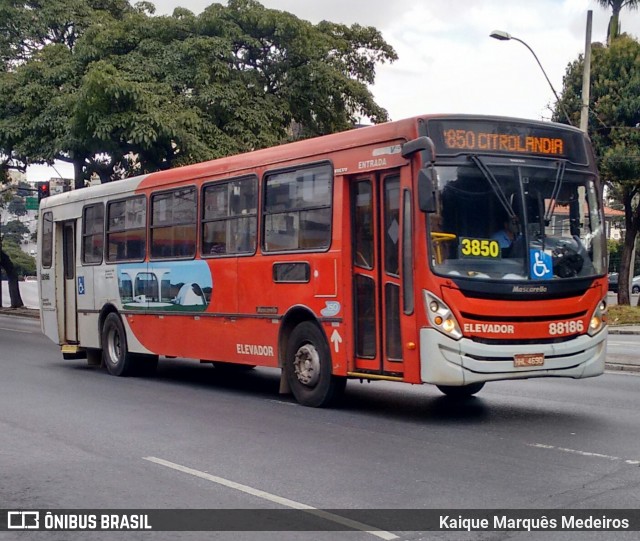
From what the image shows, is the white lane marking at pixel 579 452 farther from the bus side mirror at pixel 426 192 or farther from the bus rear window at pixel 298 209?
the bus rear window at pixel 298 209

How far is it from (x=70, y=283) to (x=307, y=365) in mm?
7996

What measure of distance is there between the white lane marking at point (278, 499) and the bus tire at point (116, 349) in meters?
7.78

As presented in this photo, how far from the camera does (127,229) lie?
1655 cm

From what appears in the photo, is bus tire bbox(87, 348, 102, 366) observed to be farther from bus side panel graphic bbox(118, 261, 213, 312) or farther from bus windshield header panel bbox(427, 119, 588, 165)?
bus windshield header panel bbox(427, 119, 588, 165)

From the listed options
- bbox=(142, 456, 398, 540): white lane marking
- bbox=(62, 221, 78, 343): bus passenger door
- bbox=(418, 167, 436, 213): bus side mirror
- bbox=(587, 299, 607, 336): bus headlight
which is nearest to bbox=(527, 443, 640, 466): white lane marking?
bbox=(587, 299, 607, 336): bus headlight

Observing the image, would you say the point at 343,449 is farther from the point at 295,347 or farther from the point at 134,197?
the point at 134,197

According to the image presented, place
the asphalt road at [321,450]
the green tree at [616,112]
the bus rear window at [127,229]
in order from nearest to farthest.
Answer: the asphalt road at [321,450] < the bus rear window at [127,229] < the green tree at [616,112]

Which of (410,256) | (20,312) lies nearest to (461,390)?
(410,256)

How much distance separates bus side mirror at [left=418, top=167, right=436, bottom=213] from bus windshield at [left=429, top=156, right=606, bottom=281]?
25 cm

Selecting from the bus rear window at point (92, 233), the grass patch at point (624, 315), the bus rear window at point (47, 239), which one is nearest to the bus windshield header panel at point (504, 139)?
the bus rear window at point (92, 233)

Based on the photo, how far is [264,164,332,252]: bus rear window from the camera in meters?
11.9

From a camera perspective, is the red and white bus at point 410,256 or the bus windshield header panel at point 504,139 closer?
the red and white bus at point 410,256

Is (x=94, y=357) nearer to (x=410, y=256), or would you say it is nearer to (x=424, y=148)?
(x=410, y=256)

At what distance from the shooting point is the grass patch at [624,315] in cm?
2933
